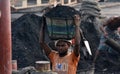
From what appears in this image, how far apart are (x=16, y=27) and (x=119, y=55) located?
9.95 feet

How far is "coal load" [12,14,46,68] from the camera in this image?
1171cm

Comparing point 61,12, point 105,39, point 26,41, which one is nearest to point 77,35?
point 61,12

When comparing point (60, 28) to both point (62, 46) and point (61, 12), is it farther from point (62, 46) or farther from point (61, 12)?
point (61, 12)

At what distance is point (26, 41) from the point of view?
1280cm

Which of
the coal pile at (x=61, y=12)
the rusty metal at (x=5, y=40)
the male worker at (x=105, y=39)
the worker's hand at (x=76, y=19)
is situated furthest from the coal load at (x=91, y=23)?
the rusty metal at (x=5, y=40)

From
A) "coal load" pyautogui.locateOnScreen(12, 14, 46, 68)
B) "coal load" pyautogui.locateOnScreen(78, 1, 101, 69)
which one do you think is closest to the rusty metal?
"coal load" pyautogui.locateOnScreen(12, 14, 46, 68)

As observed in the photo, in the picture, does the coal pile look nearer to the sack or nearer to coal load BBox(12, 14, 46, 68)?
the sack

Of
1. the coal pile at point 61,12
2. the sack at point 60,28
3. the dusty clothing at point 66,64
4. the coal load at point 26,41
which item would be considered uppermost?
the coal pile at point 61,12

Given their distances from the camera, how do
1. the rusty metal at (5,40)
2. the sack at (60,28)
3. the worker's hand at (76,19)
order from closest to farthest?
the rusty metal at (5,40) → the worker's hand at (76,19) → the sack at (60,28)

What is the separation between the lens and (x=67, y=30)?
7.41m

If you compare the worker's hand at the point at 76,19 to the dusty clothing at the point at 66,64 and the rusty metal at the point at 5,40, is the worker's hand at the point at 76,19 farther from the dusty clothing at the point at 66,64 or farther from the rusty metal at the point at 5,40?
the rusty metal at the point at 5,40

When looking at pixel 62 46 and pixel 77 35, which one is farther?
pixel 77 35

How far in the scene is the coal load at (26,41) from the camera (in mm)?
11711

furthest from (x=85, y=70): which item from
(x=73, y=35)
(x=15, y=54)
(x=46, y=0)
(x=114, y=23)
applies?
(x=46, y=0)
